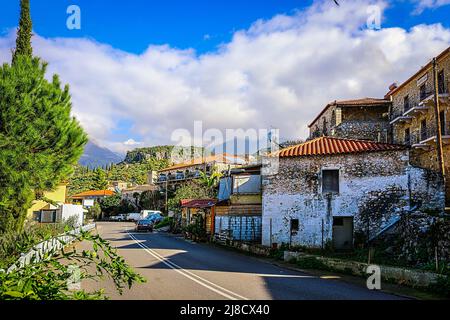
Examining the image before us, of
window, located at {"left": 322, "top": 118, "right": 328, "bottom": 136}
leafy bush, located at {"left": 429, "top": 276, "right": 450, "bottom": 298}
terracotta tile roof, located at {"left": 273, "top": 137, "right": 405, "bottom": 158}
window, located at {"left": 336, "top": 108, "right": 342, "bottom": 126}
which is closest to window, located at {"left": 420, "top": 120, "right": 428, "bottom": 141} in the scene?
window, located at {"left": 336, "top": 108, "right": 342, "bottom": 126}

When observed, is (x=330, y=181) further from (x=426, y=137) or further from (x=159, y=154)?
(x=159, y=154)

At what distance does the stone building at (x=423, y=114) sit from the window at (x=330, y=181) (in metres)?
8.95

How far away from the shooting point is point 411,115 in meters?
32.8

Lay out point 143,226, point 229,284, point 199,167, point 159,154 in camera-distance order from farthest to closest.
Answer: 1. point 159,154
2. point 199,167
3. point 143,226
4. point 229,284

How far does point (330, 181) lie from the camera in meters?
21.1

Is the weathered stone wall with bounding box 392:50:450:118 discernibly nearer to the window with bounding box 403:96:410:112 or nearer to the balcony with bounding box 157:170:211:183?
the window with bounding box 403:96:410:112

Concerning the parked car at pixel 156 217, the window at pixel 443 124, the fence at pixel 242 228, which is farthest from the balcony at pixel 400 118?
the parked car at pixel 156 217

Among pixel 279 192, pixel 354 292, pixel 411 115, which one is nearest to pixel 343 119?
pixel 411 115

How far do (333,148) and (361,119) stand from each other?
61.2ft

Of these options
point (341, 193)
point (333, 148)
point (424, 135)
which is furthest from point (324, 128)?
point (341, 193)

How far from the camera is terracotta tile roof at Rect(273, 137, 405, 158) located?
20831mm

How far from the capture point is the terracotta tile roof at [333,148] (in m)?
20.8

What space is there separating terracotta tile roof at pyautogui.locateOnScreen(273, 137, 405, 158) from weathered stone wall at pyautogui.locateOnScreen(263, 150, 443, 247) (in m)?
0.30

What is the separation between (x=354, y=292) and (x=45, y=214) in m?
28.8
